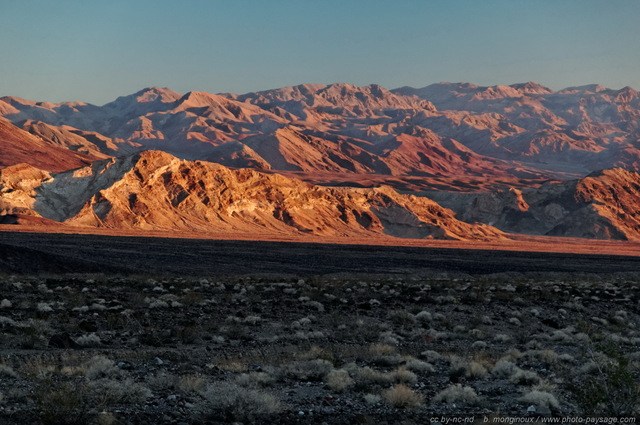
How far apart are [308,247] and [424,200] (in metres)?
53.7

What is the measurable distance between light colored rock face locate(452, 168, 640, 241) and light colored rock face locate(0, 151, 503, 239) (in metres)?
28.1

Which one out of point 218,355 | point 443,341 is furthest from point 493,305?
point 218,355

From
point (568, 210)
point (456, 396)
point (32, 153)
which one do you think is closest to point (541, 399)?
point (456, 396)

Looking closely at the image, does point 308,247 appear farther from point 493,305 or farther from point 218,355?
point 218,355

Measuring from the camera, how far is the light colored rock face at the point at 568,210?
146250 mm

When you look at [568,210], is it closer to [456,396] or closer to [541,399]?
[541,399]

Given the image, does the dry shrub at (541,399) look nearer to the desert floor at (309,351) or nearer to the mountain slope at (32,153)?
the desert floor at (309,351)

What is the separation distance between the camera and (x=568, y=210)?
15388 centimetres

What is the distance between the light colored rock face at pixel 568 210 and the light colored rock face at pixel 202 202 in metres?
28.1

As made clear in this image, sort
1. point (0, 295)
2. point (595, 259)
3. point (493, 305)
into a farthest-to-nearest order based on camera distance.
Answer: point (595, 259) < point (493, 305) < point (0, 295)

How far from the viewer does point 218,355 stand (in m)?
15.4

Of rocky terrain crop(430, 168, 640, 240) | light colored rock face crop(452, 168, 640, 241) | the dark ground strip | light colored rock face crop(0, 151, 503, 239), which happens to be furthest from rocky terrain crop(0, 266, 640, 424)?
light colored rock face crop(452, 168, 640, 241)

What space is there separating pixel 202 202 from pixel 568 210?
86393mm

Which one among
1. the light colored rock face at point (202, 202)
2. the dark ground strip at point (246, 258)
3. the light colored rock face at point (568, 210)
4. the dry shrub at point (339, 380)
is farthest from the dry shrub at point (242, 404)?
the light colored rock face at point (568, 210)
